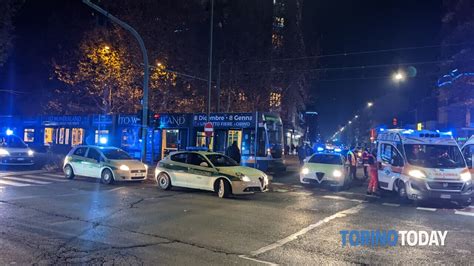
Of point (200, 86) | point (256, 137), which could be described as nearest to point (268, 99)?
point (200, 86)

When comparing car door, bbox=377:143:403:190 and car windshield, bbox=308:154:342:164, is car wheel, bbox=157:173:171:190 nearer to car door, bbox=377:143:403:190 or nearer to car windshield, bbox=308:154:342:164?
car windshield, bbox=308:154:342:164

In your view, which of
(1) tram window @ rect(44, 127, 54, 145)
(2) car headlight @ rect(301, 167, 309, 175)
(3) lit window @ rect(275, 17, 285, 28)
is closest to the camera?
(2) car headlight @ rect(301, 167, 309, 175)

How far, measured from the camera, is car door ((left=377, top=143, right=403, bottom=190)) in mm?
13273

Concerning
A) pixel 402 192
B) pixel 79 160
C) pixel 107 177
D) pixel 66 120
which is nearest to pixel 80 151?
pixel 79 160

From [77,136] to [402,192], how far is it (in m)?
22.5

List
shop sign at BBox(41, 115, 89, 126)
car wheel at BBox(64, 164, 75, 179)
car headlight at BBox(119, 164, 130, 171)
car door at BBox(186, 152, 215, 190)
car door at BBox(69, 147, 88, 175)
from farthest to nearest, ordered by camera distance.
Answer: shop sign at BBox(41, 115, 89, 126) < car wheel at BBox(64, 164, 75, 179) < car door at BBox(69, 147, 88, 175) < car headlight at BBox(119, 164, 130, 171) < car door at BBox(186, 152, 215, 190)

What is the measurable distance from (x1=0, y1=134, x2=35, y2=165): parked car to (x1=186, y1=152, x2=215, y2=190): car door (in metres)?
11.3

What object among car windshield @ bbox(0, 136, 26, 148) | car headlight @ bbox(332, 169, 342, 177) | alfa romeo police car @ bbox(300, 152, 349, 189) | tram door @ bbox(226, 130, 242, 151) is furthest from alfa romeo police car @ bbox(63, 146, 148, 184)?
car headlight @ bbox(332, 169, 342, 177)

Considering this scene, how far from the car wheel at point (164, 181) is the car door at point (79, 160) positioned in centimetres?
385

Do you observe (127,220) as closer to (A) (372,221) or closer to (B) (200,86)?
(A) (372,221)

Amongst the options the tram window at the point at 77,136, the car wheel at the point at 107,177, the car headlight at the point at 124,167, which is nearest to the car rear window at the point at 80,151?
the car wheel at the point at 107,177

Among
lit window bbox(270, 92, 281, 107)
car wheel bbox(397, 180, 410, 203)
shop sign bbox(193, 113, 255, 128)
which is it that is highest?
lit window bbox(270, 92, 281, 107)

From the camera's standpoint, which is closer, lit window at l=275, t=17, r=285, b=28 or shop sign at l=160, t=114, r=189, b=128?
shop sign at l=160, t=114, r=189, b=128

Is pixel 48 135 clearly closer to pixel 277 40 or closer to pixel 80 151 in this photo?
pixel 80 151
